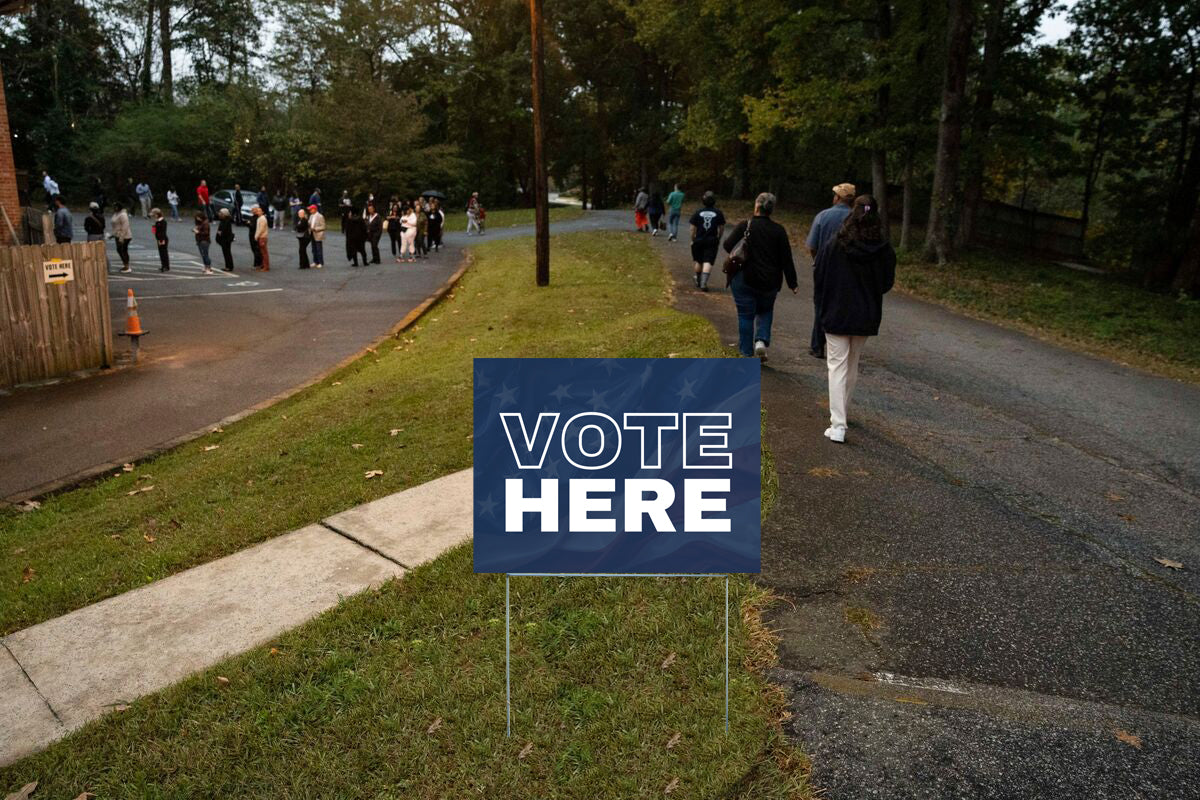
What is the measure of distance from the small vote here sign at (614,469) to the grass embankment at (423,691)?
760 mm

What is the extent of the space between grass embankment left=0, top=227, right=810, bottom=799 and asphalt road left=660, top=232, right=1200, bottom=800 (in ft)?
1.35

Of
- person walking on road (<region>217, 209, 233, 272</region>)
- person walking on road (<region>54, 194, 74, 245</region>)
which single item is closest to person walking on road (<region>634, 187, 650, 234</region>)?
person walking on road (<region>217, 209, 233, 272</region>)

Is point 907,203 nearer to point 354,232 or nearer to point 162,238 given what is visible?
point 354,232

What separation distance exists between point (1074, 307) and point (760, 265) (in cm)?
1109

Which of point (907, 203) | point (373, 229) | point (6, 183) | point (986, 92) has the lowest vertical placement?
point (373, 229)

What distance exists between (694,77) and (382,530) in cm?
4207

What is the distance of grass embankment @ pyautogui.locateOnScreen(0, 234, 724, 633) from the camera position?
18.5 feet

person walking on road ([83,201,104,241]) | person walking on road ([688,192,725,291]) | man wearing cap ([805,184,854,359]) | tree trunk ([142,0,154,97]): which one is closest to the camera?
man wearing cap ([805,184,854,359])

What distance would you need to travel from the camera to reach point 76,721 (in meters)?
3.85

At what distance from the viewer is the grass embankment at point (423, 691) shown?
342 centimetres

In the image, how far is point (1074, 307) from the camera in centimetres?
1706

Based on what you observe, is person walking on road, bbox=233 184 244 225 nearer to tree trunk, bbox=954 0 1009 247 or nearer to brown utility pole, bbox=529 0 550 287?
brown utility pole, bbox=529 0 550 287

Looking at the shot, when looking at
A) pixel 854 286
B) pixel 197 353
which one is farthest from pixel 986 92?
pixel 197 353

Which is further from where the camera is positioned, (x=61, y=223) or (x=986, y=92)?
(x=986, y=92)
